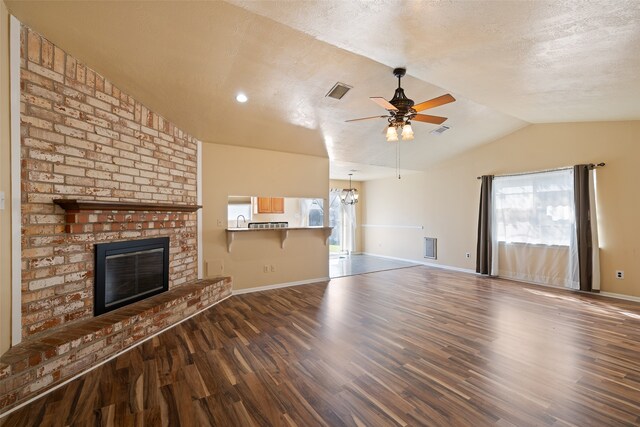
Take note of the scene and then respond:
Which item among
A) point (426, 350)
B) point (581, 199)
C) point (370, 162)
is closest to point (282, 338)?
point (426, 350)

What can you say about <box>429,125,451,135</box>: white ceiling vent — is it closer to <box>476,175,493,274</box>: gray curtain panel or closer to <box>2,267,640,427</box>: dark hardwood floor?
<box>476,175,493,274</box>: gray curtain panel

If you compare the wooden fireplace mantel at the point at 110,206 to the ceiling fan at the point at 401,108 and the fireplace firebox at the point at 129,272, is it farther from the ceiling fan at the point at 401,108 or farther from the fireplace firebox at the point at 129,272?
the ceiling fan at the point at 401,108

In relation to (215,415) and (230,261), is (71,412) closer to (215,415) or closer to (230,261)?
(215,415)

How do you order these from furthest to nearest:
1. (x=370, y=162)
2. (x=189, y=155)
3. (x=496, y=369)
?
1. (x=370, y=162)
2. (x=189, y=155)
3. (x=496, y=369)

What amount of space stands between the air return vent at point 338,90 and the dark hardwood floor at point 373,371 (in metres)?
2.90

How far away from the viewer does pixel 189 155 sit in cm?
437

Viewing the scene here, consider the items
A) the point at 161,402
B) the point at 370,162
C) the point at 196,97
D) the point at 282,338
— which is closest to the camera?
the point at 161,402

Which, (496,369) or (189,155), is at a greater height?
(189,155)

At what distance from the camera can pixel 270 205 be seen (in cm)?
544

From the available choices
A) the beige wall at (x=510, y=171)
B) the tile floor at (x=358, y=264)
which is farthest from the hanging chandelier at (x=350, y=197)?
the tile floor at (x=358, y=264)

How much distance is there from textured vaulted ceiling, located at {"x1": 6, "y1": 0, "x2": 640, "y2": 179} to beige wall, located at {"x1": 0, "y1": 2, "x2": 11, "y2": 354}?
265mm

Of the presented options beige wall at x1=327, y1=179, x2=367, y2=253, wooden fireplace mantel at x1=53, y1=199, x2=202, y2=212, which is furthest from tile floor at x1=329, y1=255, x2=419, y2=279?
wooden fireplace mantel at x1=53, y1=199, x2=202, y2=212

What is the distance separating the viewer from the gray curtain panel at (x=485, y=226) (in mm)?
6199

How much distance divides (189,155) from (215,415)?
3.54m
